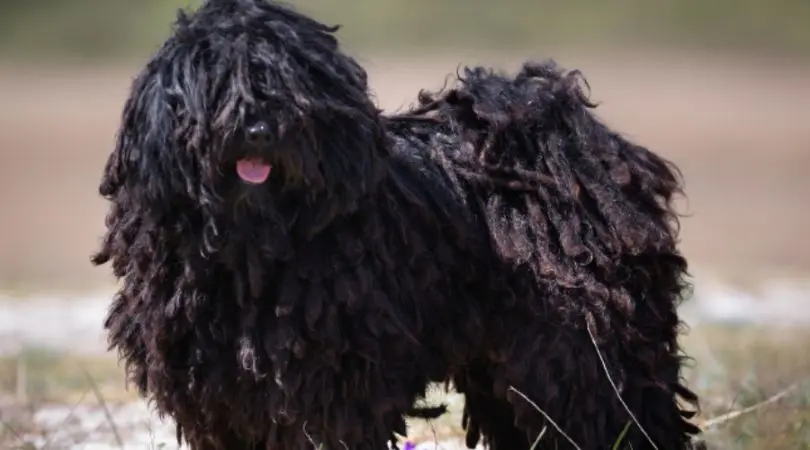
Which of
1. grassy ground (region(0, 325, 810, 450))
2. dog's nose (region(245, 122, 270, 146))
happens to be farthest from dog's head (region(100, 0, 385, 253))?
grassy ground (region(0, 325, 810, 450))

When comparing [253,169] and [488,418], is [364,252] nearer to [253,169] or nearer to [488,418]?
[253,169]

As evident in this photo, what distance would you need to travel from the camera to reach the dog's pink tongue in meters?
5.32

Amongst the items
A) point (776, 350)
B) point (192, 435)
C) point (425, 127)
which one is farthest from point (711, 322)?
point (192, 435)

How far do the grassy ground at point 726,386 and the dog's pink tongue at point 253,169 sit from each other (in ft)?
6.27

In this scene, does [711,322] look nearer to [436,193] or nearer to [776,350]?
[776,350]

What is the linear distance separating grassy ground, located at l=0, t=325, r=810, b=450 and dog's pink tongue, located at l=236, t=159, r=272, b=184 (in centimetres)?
191

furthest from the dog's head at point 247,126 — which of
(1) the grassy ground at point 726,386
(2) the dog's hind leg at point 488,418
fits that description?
(1) the grassy ground at point 726,386

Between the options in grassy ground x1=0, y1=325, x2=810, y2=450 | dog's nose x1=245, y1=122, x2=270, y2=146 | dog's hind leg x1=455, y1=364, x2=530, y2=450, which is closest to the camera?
dog's nose x1=245, y1=122, x2=270, y2=146

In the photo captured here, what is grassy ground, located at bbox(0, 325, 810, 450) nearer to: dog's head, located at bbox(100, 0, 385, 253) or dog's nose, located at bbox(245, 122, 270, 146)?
dog's head, located at bbox(100, 0, 385, 253)

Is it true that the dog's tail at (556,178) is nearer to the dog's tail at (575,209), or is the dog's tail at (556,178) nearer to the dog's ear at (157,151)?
the dog's tail at (575,209)

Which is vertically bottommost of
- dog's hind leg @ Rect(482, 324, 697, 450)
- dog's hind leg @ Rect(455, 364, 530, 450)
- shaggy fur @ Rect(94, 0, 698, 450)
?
dog's hind leg @ Rect(455, 364, 530, 450)

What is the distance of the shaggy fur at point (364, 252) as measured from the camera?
540 cm

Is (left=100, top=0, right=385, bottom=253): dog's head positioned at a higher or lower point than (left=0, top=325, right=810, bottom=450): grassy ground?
higher

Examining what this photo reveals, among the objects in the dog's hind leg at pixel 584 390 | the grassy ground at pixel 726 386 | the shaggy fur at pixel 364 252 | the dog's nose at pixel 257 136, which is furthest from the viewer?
the grassy ground at pixel 726 386
